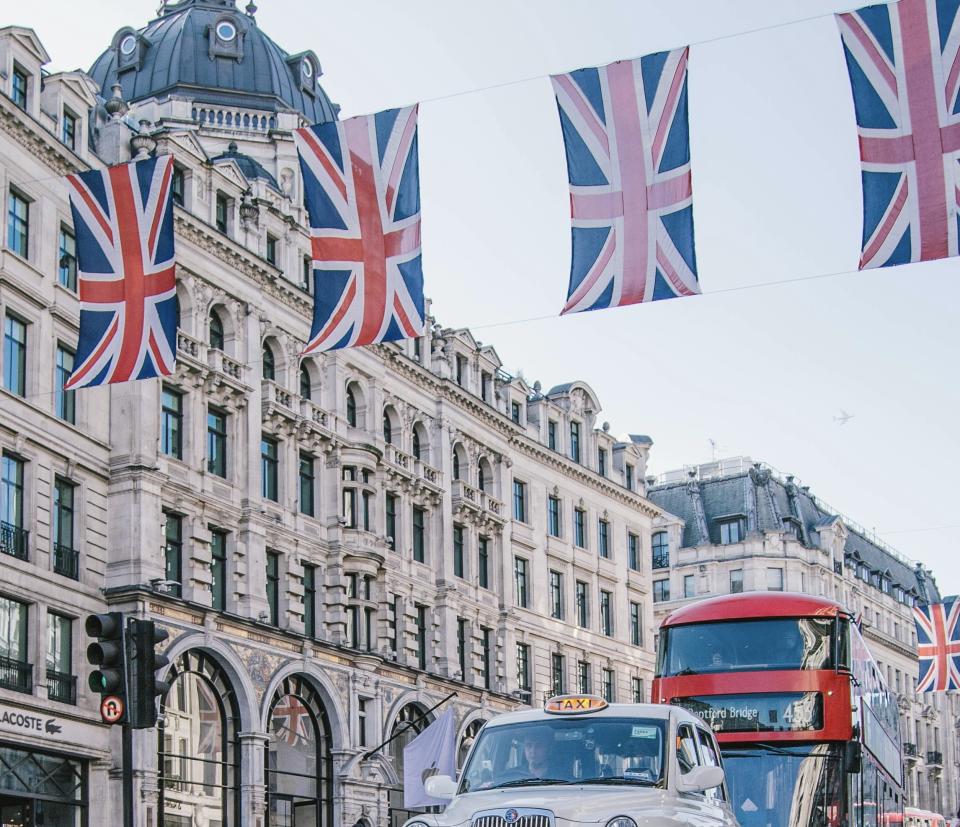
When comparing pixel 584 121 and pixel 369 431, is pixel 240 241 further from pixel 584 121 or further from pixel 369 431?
pixel 584 121

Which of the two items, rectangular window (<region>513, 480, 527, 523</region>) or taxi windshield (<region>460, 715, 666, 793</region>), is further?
rectangular window (<region>513, 480, 527, 523</region>)

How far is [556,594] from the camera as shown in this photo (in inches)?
2576

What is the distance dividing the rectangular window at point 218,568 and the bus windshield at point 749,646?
64.5ft

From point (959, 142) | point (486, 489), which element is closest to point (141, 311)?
point (959, 142)

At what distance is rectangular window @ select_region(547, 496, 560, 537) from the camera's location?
6591 centimetres

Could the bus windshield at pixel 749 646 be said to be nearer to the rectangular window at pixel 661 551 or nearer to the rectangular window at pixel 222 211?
the rectangular window at pixel 222 211

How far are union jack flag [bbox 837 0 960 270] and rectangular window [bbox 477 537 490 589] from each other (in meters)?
37.0

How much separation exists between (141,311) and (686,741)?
1464cm

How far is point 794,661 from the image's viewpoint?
2753 centimetres

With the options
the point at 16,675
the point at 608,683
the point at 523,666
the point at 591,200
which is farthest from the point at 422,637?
the point at 591,200

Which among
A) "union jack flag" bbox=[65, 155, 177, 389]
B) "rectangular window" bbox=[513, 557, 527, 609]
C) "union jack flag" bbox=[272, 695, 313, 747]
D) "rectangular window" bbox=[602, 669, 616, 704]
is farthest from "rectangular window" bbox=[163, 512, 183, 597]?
"rectangular window" bbox=[602, 669, 616, 704]

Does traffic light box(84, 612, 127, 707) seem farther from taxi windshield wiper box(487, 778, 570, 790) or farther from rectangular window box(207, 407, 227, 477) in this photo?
rectangular window box(207, 407, 227, 477)

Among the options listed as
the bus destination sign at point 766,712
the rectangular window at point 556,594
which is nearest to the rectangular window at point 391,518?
the rectangular window at point 556,594

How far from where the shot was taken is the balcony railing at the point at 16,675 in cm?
3844
